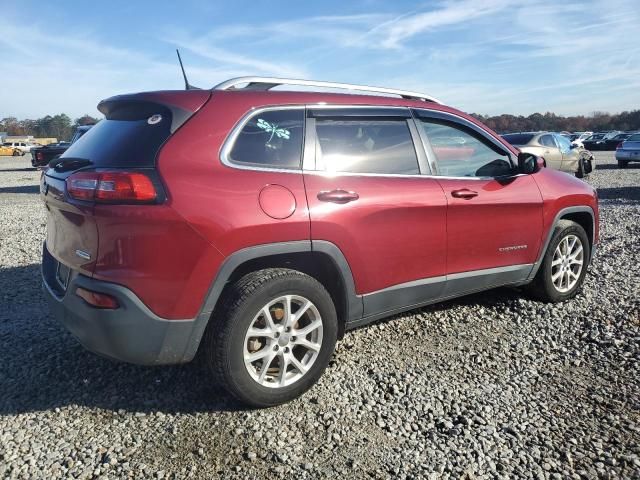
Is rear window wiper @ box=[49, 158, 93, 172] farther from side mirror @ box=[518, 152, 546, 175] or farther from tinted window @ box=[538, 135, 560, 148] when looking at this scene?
tinted window @ box=[538, 135, 560, 148]

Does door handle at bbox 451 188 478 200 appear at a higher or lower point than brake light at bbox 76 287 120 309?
higher

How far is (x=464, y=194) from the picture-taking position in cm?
373

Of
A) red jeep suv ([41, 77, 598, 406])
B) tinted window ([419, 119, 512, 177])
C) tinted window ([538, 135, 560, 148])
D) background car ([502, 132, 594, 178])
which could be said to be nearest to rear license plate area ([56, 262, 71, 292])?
red jeep suv ([41, 77, 598, 406])

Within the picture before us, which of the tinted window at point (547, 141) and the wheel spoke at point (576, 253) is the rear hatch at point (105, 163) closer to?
the wheel spoke at point (576, 253)

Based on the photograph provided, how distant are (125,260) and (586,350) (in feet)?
10.5

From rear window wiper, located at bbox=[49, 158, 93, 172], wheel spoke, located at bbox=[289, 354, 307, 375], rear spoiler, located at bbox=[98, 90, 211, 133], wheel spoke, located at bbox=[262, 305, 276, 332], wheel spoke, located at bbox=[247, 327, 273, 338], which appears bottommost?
wheel spoke, located at bbox=[289, 354, 307, 375]

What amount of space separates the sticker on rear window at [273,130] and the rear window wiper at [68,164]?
0.97 m

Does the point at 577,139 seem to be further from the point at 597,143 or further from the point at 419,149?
the point at 597,143

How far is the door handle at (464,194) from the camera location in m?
3.68

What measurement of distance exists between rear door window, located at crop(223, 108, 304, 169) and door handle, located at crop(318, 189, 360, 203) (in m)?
0.23

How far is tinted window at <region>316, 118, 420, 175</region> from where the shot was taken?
319 cm

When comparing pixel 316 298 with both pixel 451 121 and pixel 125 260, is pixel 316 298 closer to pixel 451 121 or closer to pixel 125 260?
pixel 125 260

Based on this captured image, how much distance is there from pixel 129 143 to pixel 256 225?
0.82 metres

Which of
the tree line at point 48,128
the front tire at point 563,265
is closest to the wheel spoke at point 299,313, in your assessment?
the front tire at point 563,265
